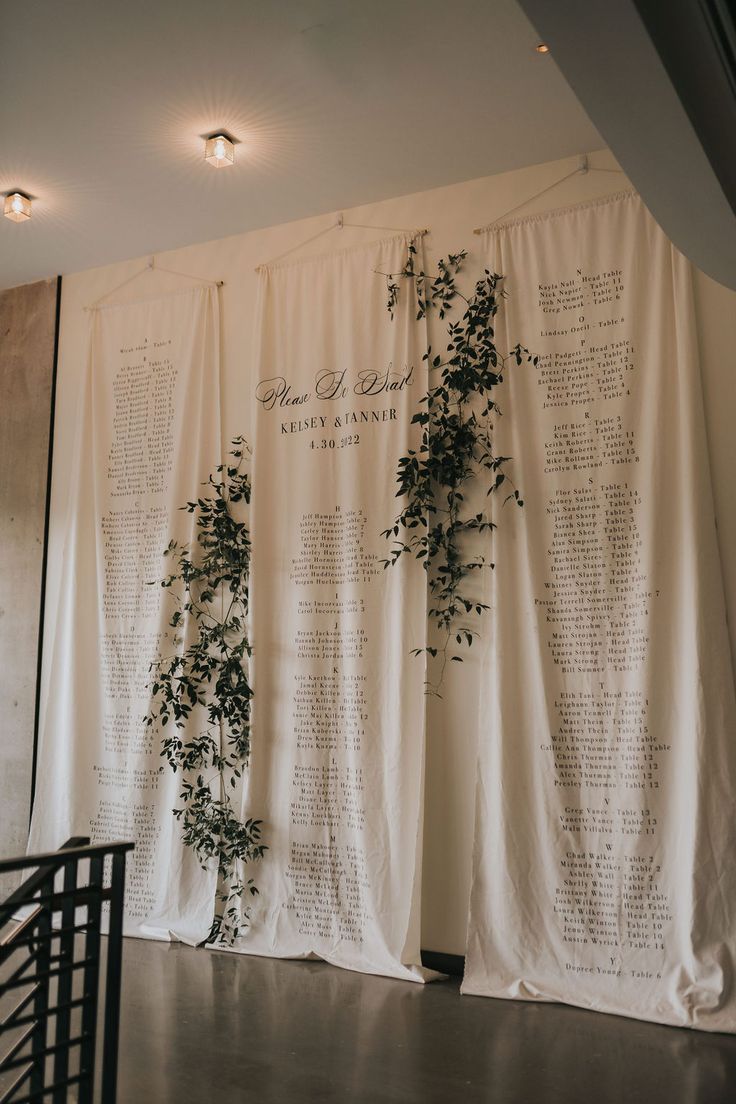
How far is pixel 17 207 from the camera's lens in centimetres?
498

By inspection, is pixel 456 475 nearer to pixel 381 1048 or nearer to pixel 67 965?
pixel 381 1048

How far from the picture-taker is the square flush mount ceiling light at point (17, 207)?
4.93 meters

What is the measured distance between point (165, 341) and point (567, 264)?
2455mm

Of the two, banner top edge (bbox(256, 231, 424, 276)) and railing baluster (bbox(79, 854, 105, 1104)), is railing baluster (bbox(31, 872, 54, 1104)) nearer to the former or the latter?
railing baluster (bbox(79, 854, 105, 1104))

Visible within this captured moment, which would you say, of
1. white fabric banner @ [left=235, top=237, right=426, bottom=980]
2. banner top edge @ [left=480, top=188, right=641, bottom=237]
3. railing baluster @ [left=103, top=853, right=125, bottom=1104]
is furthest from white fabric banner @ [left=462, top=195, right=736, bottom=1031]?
railing baluster @ [left=103, top=853, right=125, bottom=1104]

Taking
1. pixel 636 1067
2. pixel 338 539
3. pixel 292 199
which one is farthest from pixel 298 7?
Answer: pixel 636 1067

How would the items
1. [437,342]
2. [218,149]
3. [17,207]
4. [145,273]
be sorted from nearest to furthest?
[218,149]
[437,342]
[17,207]
[145,273]

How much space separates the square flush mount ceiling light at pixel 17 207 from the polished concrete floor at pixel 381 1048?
3874 millimetres

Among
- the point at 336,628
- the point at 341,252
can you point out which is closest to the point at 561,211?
the point at 341,252

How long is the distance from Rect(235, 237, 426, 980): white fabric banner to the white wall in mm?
150

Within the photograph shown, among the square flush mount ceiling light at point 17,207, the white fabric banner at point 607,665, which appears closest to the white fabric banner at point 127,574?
the square flush mount ceiling light at point 17,207

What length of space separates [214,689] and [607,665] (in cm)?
216

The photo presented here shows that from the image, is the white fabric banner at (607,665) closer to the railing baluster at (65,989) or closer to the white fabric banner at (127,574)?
the white fabric banner at (127,574)

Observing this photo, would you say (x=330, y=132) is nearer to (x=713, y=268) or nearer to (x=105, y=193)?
(x=105, y=193)
